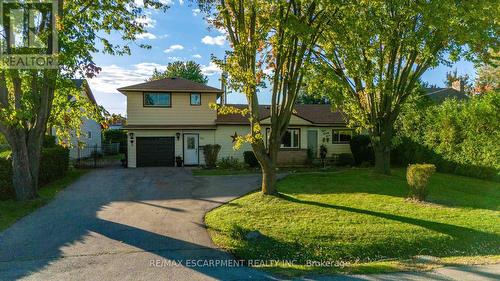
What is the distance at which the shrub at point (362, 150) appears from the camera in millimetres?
24250

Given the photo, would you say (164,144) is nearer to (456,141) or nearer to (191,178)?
(191,178)

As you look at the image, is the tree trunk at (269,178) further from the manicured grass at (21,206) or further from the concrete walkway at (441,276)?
the manicured grass at (21,206)

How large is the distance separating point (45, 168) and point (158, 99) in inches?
379

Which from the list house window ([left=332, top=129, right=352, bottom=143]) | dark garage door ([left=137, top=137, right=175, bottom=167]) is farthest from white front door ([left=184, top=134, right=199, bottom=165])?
house window ([left=332, top=129, right=352, bottom=143])

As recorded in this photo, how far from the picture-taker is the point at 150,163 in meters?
23.9

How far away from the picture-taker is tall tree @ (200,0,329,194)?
35.7 ft

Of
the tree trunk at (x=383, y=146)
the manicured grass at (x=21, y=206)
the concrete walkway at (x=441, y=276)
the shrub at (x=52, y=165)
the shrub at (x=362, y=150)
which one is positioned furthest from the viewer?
the shrub at (x=362, y=150)

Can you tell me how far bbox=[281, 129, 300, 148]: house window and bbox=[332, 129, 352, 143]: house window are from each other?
3.04 m

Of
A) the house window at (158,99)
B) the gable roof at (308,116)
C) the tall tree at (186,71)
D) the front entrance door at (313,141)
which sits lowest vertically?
the front entrance door at (313,141)

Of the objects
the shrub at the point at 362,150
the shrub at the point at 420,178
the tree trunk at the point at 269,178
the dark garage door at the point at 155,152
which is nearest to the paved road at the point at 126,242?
the tree trunk at the point at 269,178

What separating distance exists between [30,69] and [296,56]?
7730mm

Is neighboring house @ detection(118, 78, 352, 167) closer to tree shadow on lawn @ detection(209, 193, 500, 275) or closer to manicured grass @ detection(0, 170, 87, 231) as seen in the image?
manicured grass @ detection(0, 170, 87, 231)

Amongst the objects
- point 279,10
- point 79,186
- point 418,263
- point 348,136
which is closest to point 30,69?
point 79,186

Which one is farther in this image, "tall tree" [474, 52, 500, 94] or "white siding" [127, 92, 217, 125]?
"tall tree" [474, 52, 500, 94]
